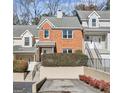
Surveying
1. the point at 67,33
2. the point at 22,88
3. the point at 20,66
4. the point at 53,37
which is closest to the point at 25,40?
the point at 53,37

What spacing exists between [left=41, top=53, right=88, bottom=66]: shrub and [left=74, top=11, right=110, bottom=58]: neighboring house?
1.08 metres

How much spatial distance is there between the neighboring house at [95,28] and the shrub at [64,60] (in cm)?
108

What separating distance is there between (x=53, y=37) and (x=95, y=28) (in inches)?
70.0

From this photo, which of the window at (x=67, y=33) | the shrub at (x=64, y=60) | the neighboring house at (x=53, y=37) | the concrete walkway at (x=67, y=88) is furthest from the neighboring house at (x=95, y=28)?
the concrete walkway at (x=67, y=88)

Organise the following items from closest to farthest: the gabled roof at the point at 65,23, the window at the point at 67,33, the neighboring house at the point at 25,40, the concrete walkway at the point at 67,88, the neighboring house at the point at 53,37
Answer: the concrete walkway at the point at 67,88 → the neighboring house at the point at 25,40 → the neighboring house at the point at 53,37 → the window at the point at 67,33 → the gabled roof at the point at 65,23

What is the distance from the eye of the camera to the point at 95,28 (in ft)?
40.3

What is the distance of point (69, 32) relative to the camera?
1180 centimetres

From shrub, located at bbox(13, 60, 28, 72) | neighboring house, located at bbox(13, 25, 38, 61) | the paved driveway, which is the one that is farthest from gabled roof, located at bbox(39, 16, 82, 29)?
the paved driveway

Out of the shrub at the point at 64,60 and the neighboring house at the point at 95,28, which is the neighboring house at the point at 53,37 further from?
the shrub at the point at 64,60

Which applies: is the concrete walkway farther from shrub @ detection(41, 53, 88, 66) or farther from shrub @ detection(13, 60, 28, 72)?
shrub @ detection(41, 53, 88, 66)

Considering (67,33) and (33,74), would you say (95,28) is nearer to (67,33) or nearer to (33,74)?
(67,33)

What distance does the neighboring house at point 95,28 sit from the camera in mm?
11218
